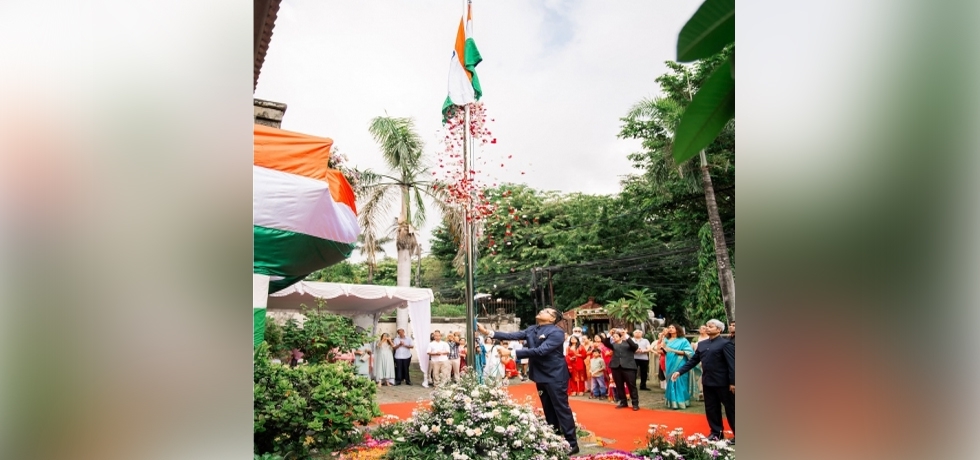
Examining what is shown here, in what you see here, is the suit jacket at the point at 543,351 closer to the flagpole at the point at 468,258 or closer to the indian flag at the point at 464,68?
the flagpole at the point at 468,258

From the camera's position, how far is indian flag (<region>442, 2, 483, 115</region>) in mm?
3871

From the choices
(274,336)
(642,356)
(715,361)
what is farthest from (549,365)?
(274,336)

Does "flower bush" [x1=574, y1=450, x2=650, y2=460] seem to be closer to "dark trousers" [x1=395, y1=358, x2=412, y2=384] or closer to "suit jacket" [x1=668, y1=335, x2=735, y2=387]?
"suit jacket" [x1=668, y1=335, x2=735, y2=387]

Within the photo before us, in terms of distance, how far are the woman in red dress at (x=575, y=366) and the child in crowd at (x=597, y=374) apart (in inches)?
2.5

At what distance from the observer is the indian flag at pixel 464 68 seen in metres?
3.87

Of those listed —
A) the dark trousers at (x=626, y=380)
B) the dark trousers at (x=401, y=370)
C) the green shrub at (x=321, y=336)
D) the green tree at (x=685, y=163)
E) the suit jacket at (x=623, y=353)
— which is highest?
the green tree at (x=685, y=163)

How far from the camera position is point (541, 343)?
157 inches

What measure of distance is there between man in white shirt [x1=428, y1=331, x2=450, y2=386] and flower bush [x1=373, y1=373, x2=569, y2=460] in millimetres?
130

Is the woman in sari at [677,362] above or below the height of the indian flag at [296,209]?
below

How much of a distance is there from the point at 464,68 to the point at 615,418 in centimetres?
252

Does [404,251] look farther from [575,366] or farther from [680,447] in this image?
[680,447]

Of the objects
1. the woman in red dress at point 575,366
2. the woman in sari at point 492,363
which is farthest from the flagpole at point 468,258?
the woman in red dress at point 575,366
